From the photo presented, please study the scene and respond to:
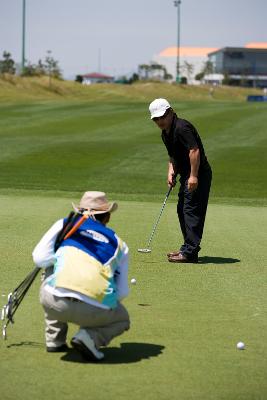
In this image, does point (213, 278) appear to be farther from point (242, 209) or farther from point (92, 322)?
point (242, 209)

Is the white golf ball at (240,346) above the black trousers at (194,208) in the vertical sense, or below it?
below

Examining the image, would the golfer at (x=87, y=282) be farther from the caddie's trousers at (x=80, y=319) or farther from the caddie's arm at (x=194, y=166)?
the caddie's arm at (x=194, y=166)

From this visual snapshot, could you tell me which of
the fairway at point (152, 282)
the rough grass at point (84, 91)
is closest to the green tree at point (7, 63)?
the rough grass at point (84, 91)

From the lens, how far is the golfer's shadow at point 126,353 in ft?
23.7

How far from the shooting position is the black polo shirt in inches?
441

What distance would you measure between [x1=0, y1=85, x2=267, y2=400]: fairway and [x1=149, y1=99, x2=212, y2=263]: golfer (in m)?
0.32

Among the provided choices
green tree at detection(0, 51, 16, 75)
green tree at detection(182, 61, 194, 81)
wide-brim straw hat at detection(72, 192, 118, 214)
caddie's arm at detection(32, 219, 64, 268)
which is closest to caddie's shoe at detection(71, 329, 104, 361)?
caddie's arm at detection(32, 219, 64, 268)

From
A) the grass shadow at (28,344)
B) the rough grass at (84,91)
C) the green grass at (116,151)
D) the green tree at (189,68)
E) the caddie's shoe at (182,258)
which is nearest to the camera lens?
the grass shadow at (28,344)

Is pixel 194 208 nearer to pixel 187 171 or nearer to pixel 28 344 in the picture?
pixel 187 171

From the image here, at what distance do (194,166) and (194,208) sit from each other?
0.60 metres

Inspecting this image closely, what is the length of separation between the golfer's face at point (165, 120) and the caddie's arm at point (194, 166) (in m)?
0.40

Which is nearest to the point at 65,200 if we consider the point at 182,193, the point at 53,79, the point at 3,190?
the point at 3,190

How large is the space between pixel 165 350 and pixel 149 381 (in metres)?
0.86

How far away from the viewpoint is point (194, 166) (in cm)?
1120
